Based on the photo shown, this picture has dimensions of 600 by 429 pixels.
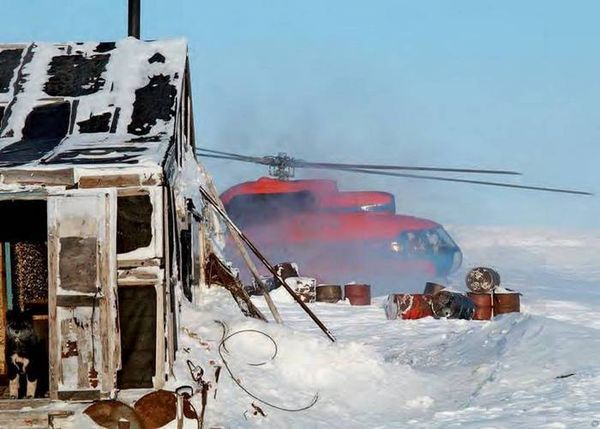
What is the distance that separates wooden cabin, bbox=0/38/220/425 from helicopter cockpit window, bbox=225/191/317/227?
72.8 ft

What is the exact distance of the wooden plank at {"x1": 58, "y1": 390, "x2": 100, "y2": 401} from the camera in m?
9.81

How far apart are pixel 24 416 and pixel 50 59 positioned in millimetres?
5282

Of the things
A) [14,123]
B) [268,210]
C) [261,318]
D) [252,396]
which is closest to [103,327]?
[252,396]

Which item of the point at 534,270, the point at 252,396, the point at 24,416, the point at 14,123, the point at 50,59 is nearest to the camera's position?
the point at 24,416

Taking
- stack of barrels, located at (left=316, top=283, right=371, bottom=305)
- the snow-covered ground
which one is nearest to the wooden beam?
the snow-covered ground

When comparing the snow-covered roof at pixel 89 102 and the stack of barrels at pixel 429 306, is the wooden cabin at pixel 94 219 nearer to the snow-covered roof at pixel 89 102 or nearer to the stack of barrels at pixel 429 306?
the snow-covered roof at pixel 89 102

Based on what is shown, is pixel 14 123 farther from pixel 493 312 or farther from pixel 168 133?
pixel 493 312

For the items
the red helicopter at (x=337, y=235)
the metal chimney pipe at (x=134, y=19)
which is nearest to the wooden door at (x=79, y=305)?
the metal chimney pipe at (x=134, y=19)

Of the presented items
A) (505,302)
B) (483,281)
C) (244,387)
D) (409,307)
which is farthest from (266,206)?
(244,387)

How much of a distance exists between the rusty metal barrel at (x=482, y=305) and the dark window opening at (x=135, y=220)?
42.7ft

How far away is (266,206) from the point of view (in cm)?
3491

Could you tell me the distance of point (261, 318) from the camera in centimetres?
1368

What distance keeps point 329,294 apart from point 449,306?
459 cm

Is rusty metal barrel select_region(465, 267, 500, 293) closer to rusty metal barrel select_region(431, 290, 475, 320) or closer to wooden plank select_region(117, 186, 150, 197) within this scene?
rusty metal barrel select_region(431, 290, 475, 320)
